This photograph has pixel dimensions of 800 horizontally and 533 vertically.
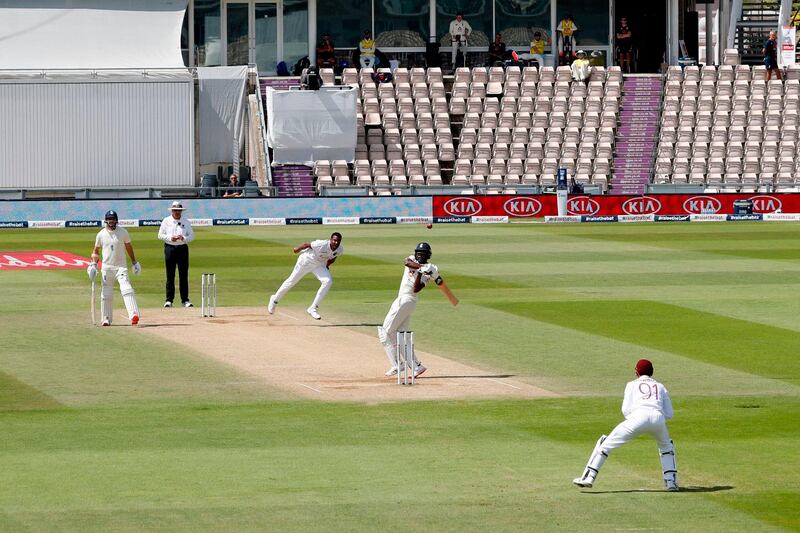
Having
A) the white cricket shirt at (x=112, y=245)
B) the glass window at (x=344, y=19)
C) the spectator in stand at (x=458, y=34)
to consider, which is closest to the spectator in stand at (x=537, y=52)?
the spectator in stand at (x=458, y=34)

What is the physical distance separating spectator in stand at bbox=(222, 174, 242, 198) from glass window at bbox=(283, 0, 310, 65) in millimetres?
10258

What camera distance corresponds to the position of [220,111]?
175ft

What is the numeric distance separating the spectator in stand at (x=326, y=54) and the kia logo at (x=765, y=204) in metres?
16.8

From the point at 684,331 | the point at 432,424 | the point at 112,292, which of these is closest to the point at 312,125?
the point at 112,292

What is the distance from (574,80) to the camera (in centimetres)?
5662

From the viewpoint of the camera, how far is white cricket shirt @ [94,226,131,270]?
22891 millimetres

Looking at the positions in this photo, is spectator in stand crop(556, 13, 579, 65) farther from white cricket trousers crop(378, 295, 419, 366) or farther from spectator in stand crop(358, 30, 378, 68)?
white cricket trousers crop(378, 295, 419, 366)

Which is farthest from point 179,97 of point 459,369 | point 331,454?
point 331,454

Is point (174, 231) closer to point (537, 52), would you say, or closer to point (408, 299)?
point (408, 299)

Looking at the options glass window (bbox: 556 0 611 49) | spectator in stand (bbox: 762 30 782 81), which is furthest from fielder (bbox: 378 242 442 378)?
glass window (bbox: 556 0 611 49)

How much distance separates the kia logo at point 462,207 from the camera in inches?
1887

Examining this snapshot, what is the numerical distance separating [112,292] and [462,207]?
85.9ft

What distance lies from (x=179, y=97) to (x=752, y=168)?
19.7 meters

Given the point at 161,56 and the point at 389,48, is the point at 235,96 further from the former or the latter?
the point at 389,48
